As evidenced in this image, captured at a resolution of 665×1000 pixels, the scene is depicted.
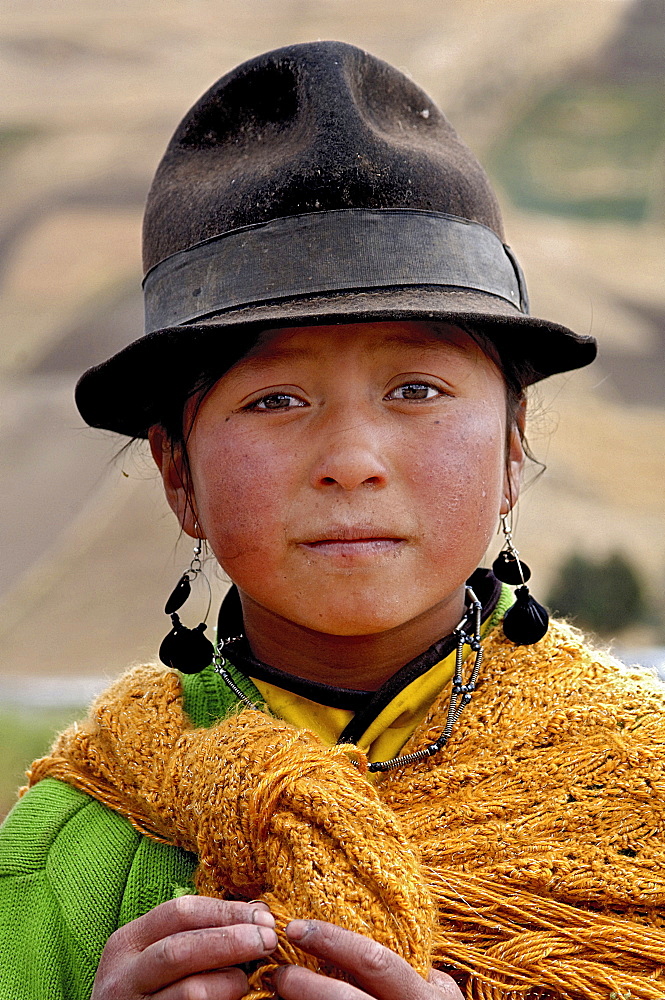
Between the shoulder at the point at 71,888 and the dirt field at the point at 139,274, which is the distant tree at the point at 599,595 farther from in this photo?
the shoulder at the point at 71,888

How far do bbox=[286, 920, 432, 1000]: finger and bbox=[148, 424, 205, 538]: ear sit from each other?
0.67m

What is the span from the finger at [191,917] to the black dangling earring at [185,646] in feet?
1.44

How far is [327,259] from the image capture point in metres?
1.39

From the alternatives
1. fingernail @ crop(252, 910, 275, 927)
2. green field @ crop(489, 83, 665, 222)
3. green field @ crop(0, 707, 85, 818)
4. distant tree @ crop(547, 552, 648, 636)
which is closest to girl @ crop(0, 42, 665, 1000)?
fingernail @ crop(252, 910, 275, 927)

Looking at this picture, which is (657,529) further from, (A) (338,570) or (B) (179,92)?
(A) (338,570)

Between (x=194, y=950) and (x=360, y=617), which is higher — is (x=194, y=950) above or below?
below

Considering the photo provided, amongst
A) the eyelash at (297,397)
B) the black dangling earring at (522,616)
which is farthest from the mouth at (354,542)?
the black dangling earring at (522,616)

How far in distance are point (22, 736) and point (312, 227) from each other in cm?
392

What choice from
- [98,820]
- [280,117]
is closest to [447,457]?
[280,117]

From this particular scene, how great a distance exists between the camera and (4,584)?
6.98 metres

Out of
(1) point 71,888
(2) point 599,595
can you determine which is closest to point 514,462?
(1) point 71,888

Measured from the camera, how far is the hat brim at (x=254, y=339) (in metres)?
1.35

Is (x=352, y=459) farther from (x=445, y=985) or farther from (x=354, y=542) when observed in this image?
(x=445, y=985)

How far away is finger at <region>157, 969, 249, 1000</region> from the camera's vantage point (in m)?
1.16
